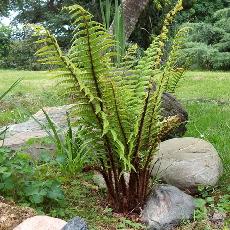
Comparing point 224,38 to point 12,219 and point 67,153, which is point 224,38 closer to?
point 67,153

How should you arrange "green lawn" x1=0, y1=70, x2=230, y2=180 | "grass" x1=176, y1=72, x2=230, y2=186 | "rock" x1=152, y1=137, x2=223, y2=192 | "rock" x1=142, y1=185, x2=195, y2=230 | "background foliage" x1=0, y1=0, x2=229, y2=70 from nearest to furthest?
"rock" x1=142, y1=185, x2=195, y2=230
"rock" x1=152, y1=137, x2=223, y2=192
"grass" x1=176, y1=72, x2=230, y2=186
"green lawn" x1=0, y1=70, x2=230, y2=180
"background foliage" x1=0, y1=0, x2=229, y2=70

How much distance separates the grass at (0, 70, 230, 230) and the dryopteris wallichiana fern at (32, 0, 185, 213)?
185mm

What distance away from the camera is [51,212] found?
3344 mm

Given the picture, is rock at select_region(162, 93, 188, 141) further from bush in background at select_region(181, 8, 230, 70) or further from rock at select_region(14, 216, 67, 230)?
bush in background at select_region(181, 8, 230, 70)

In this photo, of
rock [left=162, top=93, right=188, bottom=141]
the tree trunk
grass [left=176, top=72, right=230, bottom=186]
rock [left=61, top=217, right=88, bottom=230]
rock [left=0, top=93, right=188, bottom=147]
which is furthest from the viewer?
the tree trunk

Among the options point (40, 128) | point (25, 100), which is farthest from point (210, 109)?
point (25, 100)

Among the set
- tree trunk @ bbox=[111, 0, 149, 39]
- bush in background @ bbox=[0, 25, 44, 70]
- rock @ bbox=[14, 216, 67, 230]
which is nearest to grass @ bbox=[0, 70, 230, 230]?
rock @ bbox=[14, 216, 67, 230]

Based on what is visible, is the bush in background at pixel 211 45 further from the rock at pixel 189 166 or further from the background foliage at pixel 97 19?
the rock at pixel 189 166

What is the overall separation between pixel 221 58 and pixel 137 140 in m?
13.8

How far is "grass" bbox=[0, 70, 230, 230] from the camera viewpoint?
11.4 feet

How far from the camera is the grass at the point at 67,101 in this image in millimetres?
3469

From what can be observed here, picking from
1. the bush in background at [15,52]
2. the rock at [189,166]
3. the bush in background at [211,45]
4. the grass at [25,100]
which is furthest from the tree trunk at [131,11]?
the bush in background at [15,52]

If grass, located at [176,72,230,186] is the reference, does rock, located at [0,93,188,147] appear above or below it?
above

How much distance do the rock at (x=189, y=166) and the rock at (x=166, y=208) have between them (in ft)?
0.75
